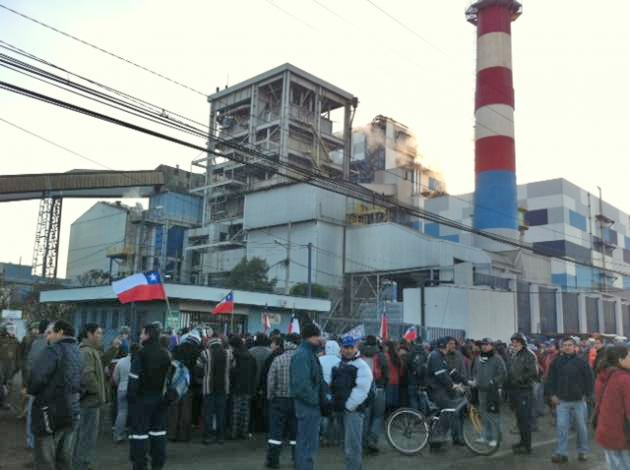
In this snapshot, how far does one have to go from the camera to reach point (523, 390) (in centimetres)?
991

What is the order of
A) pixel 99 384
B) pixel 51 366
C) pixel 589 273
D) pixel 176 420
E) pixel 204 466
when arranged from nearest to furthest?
pixel 51 366 → pixel 99 384 → pixel 204 466 → pixel 176 420 → pixel 589 273

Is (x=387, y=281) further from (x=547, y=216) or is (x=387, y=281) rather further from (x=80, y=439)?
(x=80, y=439)

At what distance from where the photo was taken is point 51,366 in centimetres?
614

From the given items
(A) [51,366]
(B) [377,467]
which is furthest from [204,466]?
(A) [51,366]

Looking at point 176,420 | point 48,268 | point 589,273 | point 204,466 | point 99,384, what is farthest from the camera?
point 589,273

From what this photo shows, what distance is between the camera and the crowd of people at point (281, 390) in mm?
6172

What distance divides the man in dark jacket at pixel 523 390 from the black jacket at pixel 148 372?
5.97 m

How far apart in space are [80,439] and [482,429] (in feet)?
20.5

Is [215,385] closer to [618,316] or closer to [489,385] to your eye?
[489,385]

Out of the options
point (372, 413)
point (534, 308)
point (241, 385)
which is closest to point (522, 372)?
point (372, 413)

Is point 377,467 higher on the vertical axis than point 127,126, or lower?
lower

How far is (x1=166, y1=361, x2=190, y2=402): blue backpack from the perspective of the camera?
746 cm

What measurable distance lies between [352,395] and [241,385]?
3778mm

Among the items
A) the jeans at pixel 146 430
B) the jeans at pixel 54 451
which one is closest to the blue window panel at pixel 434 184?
the jeans at pixel 146 430
